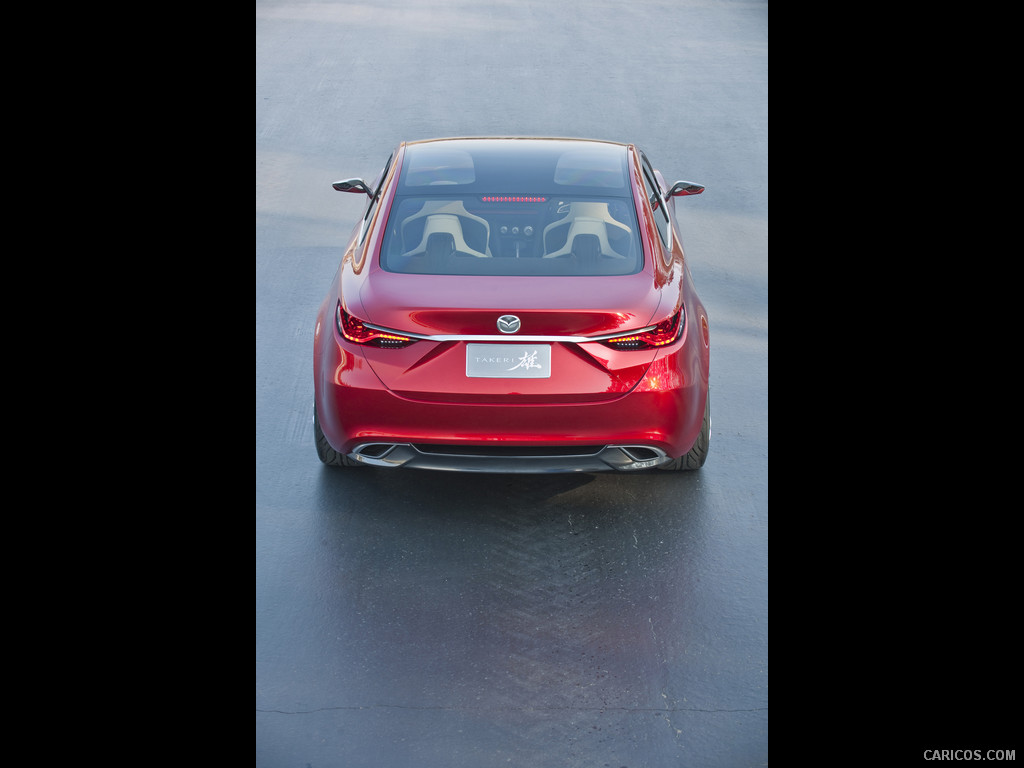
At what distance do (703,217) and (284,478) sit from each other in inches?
226

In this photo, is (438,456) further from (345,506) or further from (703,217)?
(703,217)

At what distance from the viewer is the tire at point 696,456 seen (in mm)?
5520

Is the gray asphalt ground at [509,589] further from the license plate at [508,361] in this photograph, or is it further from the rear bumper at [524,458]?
the license plate at [508,361]

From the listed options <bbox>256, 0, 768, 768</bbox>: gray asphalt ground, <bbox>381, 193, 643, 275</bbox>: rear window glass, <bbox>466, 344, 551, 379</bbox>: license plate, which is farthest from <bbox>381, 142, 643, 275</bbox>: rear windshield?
<bbox>256, 0, 768, 768</bbox>: gray asphalt ground

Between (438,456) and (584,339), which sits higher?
(584,339)

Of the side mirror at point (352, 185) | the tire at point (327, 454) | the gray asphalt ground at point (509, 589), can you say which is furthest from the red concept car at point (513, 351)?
the side mirror at point (352, 185)

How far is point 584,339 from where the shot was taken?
476 centimetres

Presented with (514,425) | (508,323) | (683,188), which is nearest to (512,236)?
(508,323)

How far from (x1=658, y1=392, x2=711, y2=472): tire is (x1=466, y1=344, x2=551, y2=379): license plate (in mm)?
1107

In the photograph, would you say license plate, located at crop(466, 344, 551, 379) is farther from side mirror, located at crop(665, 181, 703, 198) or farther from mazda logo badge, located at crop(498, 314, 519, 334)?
side mirror, located at crop(665, 181, 703, 198)

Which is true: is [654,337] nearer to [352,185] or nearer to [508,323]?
[508,323]

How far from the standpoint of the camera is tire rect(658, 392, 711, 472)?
552cm
